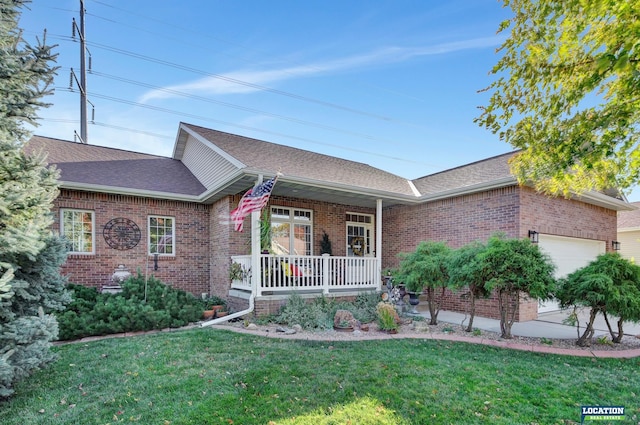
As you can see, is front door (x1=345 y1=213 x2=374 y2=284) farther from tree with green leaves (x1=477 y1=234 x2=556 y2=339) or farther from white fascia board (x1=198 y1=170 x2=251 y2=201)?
tree with green leaves (x1=477 y1=234 x2=556 y2=339)

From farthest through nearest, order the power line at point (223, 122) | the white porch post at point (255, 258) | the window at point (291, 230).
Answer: the power line at point (223, 122), the window at point (291, 230), the white porch post at point (255, 258)

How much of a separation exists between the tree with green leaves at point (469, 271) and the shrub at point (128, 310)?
574 centimetres

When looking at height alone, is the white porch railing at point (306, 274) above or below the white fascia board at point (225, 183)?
below

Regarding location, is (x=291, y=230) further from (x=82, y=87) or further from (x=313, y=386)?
(x=82, y=87)

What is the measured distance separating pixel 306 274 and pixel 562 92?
637 centimetres

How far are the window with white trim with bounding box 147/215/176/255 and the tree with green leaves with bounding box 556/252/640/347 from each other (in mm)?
9694

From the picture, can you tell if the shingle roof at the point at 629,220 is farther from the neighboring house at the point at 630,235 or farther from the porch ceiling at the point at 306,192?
the porch ceiling at the point at 306,192

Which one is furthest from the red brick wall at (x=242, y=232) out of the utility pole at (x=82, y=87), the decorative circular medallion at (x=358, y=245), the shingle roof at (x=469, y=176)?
the utility pole at (x=82, y=87)

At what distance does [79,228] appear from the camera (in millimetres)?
8578

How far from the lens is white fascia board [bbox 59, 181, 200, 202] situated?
8.18m

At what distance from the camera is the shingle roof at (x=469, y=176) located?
9023 millimetres

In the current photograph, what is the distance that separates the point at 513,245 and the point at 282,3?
8.79 m

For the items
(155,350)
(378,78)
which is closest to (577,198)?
(378,78)
